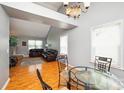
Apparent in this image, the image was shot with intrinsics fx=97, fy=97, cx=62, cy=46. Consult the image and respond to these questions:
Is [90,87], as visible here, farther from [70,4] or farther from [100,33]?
[100,33]

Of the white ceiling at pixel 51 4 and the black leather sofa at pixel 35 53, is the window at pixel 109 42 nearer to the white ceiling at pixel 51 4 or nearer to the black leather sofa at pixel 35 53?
the white ceiling at pixel 51 4

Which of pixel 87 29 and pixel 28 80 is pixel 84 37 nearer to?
pixel 87 29

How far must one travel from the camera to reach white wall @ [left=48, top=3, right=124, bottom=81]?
3.21 meters

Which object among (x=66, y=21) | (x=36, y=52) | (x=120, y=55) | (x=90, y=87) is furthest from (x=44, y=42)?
A: (x=90, y=87)

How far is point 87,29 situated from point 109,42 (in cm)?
135

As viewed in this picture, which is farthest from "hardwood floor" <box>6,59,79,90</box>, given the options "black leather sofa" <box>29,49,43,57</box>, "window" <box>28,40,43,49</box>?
"window" <box>28,40,43,49</box>

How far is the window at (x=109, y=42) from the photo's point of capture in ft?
10.1

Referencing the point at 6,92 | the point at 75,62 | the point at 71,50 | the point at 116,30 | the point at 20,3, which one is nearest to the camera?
the point at 6,92

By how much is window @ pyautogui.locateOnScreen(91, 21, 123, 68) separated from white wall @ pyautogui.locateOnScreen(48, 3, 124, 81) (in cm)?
21

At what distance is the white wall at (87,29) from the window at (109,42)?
21 centimetres

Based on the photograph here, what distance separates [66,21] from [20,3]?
7.18 ft

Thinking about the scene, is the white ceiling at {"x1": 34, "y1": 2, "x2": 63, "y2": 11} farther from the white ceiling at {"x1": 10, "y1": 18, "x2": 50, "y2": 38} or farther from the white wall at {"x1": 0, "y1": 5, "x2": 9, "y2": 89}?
the white wall at {"x1": 0, "y1": 5, "x2": 9, "y2": 89}

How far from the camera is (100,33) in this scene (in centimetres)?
379

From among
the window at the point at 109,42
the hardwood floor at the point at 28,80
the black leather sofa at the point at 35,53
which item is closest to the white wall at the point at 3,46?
the hardwood floor at the point at 28,80
